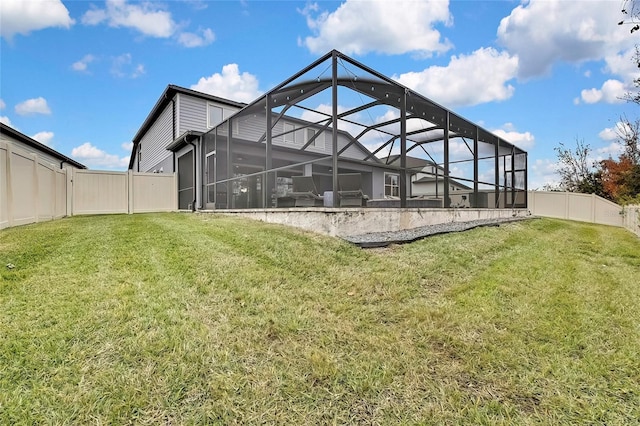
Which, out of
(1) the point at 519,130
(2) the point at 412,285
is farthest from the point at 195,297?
(1) the point at 519,130

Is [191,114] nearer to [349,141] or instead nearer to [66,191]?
[66,191]

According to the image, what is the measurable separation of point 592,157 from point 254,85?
22558 millimetres

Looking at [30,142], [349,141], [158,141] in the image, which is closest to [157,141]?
[158,141]

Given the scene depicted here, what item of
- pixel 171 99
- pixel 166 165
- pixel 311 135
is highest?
pixel 171 99

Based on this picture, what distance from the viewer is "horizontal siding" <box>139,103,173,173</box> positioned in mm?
13586

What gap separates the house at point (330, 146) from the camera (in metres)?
6.18

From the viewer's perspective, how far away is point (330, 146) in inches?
275

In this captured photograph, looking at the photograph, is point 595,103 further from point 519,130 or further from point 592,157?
point 592,157

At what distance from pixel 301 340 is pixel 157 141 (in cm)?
1587

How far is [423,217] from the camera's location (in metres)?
6.89

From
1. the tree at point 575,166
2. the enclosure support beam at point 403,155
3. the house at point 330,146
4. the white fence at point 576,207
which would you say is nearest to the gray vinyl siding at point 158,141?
the house at point 330,146

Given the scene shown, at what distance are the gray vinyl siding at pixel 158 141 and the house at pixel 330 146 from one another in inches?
12.8

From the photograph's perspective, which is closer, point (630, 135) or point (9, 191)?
point (9, 191)

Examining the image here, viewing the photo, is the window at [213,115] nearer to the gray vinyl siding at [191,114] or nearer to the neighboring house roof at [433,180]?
the gray vinyl siding at [191,114]
